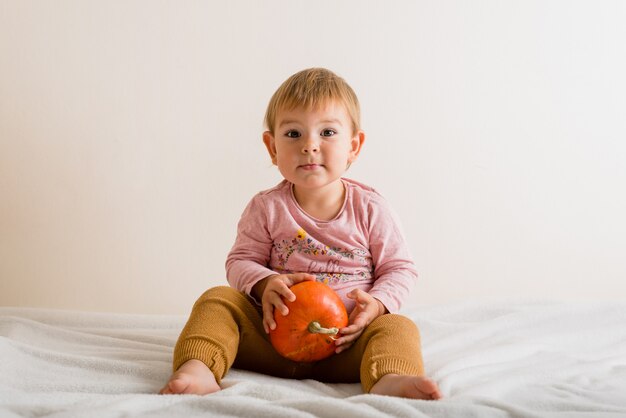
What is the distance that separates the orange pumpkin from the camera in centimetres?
146

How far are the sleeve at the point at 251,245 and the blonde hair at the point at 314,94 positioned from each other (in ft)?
0.63

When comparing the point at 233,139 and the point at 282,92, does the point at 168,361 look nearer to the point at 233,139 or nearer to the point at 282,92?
the point at 282,92

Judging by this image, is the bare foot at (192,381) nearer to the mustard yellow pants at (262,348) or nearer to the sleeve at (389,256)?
the mustard yellow pants at (262,348)

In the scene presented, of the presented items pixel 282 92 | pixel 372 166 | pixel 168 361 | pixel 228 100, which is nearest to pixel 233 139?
pixel 228 100

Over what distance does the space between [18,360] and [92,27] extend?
103 centimetres

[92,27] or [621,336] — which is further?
[92,27]

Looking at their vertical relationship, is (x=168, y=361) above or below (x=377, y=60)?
below

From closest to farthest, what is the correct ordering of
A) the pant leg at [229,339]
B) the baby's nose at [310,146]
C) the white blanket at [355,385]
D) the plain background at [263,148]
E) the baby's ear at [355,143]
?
the white blanket at [355,385] < the pant leg at [229,339] < the baby's nose at [310,146] < the baby's ear at [355,143] < the plain background at [263,148]

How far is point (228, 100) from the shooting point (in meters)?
2.27

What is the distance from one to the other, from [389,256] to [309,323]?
0.33m

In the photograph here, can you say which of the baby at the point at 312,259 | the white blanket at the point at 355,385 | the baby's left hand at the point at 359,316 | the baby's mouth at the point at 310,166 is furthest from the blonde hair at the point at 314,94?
the white blanket at the point at 355,385

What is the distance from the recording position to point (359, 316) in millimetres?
1546

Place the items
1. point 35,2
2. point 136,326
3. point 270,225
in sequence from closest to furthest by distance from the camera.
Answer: point 270,225 → point 136,326 → point 35,2

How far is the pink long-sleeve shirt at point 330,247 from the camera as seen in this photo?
1.68 metres
